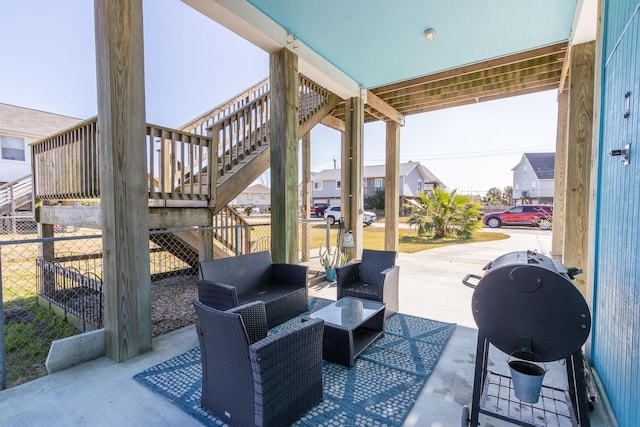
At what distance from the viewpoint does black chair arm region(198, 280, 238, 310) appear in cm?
258

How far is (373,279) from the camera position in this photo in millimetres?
3793

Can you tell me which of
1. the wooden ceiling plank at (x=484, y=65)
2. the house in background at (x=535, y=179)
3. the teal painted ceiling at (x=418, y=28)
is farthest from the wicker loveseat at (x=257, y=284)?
the house in background at (x=535, y=179)

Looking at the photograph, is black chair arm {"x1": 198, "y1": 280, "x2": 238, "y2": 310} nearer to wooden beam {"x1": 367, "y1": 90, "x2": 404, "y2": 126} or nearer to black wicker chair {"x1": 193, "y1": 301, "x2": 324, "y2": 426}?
black wicker chair {"x1": 193, "y1": 301, "x2": 324, "y2": 426}

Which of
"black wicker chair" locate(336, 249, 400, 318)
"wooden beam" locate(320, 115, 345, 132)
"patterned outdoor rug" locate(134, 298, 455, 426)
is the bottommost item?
"patterned outdoor rug" locate(134, 298, 455, 426)

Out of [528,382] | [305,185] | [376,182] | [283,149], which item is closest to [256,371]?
[528,382]

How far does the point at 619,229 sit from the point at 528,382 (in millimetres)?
1124

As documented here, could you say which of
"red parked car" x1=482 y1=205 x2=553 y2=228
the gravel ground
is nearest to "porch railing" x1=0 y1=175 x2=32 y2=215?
the gravel ground

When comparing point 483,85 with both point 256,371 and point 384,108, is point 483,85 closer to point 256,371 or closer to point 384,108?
point 384,108

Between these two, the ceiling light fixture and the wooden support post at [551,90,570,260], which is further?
the wooden support post at [551,90,570,260]

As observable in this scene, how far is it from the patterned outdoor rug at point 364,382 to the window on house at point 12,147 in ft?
55.6

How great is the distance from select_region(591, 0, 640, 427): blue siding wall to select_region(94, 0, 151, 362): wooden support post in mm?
3424

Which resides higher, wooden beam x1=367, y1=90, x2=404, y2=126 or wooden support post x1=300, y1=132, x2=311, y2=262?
wooden beam x1=367, y1=90, x2=404, y2=126

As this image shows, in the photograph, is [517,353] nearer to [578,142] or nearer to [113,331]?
[113,331]

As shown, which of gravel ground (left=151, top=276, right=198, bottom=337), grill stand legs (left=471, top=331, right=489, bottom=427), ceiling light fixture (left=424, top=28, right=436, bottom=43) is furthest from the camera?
ceiling light fixture (left=424, top=28, right=436, bottom=43)
